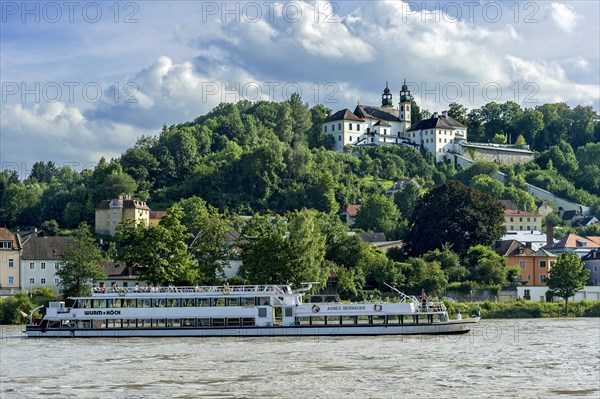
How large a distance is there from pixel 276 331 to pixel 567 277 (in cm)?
3745

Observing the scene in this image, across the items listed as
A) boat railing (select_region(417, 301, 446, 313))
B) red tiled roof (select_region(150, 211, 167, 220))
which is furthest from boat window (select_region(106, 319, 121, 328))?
red tiled roof (select_region(150, 211, 167, 220))

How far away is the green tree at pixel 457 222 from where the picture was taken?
113m

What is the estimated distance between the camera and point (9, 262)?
344 ft

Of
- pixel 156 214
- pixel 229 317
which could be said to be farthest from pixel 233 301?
pixel 156 214

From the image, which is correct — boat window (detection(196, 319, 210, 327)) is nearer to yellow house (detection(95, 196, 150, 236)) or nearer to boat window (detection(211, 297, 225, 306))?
boat window (detection(211, 297, 225, 306))

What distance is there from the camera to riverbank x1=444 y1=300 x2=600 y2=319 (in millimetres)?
93938

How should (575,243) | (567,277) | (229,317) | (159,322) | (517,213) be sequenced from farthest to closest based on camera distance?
(517,213) → (575,243) → (567,277) → (159,322) → (229,317)

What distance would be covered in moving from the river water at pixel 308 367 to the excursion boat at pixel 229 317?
107 inches

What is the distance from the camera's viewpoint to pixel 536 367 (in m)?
50.4

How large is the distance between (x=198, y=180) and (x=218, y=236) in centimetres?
5726

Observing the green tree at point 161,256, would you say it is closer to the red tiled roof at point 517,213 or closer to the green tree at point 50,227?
the green tree at point 50,227

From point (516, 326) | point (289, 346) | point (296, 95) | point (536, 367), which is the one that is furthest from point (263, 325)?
point (296, 95)

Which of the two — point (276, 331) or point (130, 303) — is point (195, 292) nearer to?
point (130, 303)

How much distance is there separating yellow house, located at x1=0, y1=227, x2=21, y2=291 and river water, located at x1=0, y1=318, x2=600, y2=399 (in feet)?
113
